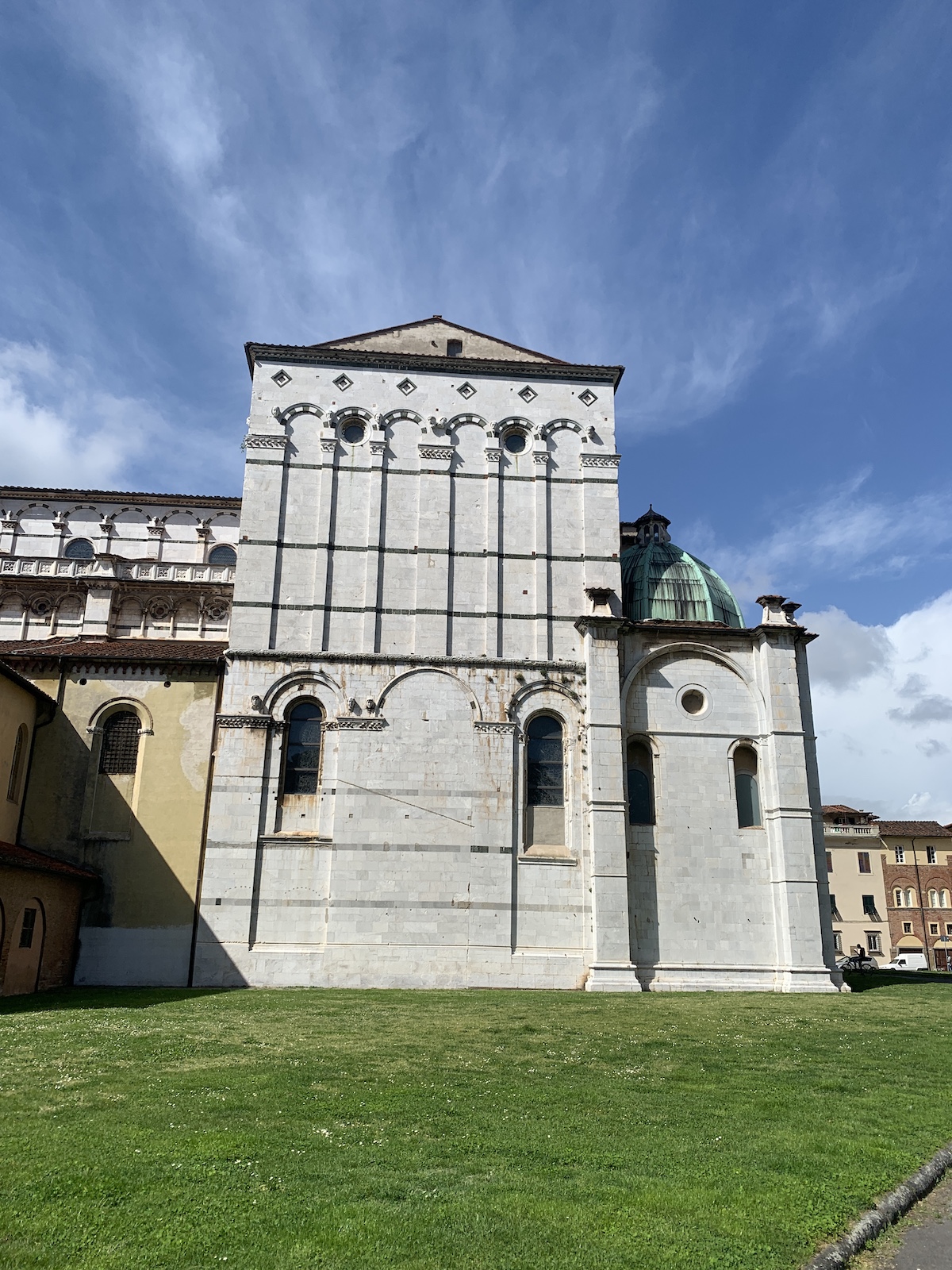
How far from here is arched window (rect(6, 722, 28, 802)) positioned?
26.1 metres

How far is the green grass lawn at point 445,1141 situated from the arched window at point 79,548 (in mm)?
31484

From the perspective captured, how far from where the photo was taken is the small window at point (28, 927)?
23.0 metres

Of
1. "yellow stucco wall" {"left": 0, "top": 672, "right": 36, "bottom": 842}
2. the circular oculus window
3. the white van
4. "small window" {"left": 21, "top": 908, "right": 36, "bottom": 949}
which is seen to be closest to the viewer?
"small window" {"left": 21, "top": 908, "right": 36, "bottom": 949}

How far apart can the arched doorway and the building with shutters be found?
223 centimetres

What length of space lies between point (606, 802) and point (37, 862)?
15639mm

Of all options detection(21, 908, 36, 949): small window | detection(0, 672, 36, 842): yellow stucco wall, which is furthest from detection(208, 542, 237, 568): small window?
detection(21, 908, 36, 949): small window

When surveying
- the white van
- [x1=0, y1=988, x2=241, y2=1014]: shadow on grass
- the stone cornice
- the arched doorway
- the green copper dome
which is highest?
the stone cornice

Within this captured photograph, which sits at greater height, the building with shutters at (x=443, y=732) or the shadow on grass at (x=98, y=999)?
the building with shutters at (x=443, y=732)

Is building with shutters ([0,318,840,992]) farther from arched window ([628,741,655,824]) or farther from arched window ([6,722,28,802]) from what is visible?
arched window ([6,722,28,802])

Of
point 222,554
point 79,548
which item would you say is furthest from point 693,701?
point 79,548

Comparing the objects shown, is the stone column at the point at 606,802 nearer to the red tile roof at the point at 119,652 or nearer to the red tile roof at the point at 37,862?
the red tile roof at the point at 119,652

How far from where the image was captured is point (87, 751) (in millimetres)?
27641

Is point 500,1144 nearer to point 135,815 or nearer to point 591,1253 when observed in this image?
point 591,1253

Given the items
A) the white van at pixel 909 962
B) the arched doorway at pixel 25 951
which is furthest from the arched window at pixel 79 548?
the white van at pixel 909 962
